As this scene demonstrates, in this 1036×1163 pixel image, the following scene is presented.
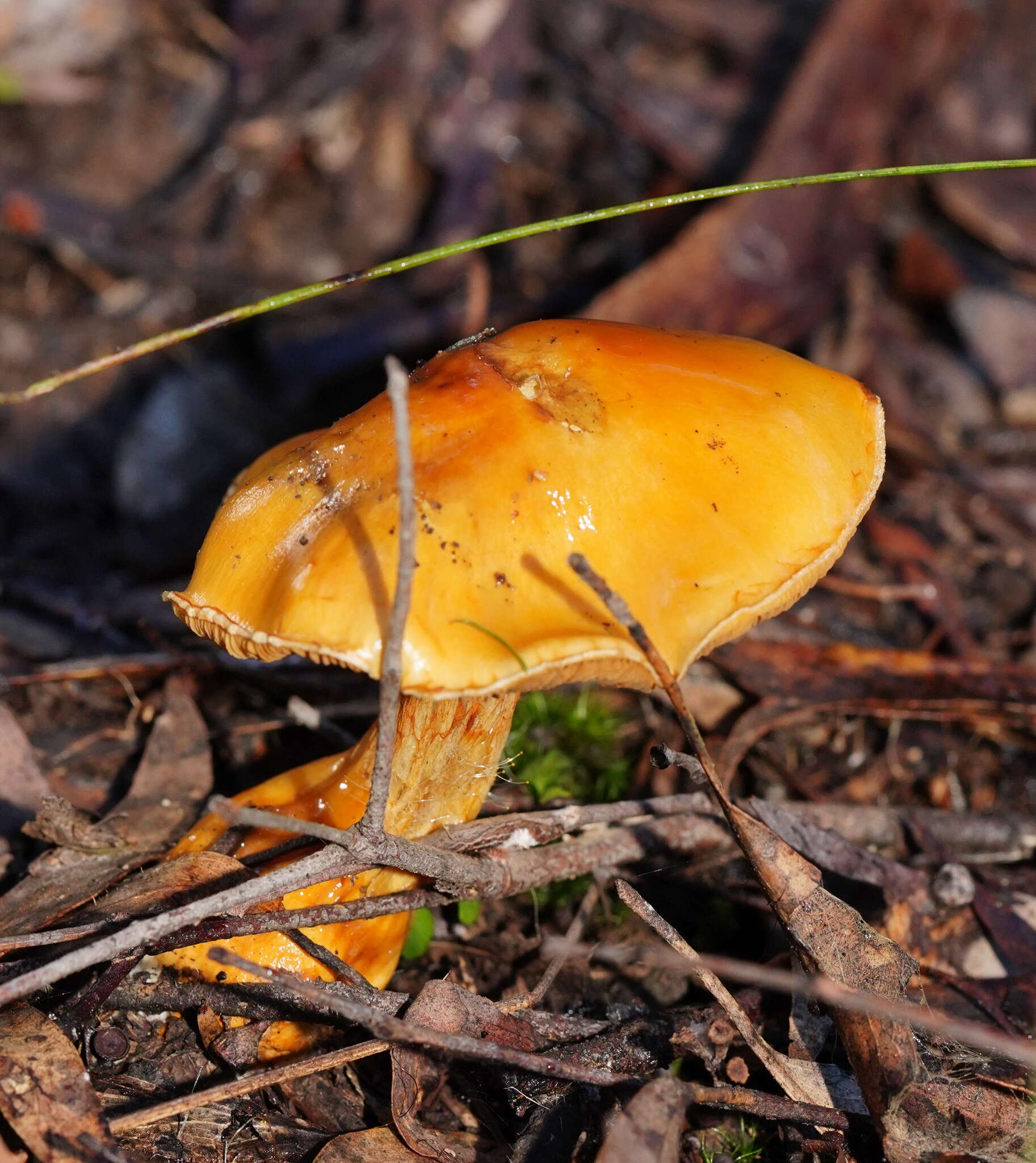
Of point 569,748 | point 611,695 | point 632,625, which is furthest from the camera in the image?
point 611,695

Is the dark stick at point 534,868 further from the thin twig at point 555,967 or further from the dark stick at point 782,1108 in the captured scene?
the dark stick at point 782,1108

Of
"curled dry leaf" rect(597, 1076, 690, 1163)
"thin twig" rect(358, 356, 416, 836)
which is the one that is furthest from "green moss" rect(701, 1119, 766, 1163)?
"thin twig" rect(358, 356, 416, 836)

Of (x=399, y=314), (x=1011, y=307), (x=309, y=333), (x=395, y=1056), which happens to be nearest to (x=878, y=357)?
(x=1011, y=307)

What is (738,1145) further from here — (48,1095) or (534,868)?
(48,1095)

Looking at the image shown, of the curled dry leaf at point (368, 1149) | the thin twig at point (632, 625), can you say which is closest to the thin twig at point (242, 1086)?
the curled dry leaf at point (368, 1149)

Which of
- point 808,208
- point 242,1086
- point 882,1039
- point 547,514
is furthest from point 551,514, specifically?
point 808,208

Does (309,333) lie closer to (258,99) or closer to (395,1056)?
(258,99)
